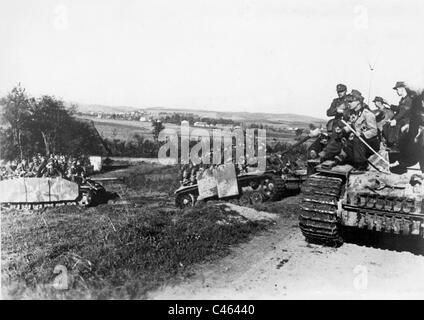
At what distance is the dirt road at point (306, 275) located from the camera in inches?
264

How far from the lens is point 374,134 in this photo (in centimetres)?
857

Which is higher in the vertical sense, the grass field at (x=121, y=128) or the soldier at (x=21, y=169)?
the grass field at (x=121, y=128)

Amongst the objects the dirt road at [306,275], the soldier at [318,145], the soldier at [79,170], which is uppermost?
the soldier at [318,145]

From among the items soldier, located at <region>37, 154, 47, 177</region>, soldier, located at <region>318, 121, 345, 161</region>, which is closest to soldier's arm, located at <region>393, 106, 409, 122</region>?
soldier, located at <region>318, 121, 345, 161</region>

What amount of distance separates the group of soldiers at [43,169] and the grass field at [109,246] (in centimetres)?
125

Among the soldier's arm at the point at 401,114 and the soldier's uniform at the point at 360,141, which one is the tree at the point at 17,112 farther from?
the soldier's arm at the point at 401,114

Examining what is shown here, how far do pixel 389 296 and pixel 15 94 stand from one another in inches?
503

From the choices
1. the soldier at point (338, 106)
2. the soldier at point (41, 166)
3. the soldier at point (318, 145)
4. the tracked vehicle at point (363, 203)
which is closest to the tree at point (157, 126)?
the soldier at point (41, 166)

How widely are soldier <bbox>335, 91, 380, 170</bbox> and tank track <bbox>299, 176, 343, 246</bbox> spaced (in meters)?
1.01

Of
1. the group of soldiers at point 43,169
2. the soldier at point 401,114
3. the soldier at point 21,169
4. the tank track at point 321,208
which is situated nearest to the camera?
the tank track at point 321,208

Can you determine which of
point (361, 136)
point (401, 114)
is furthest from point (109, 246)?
point (401, 114)

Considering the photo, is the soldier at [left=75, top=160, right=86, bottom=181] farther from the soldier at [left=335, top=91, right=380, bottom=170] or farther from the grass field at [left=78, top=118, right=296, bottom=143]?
the soldier at [left=335, top=91, right=380, bottom=170]

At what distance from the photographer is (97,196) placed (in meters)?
→ 13.2

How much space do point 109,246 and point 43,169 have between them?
6.34m
